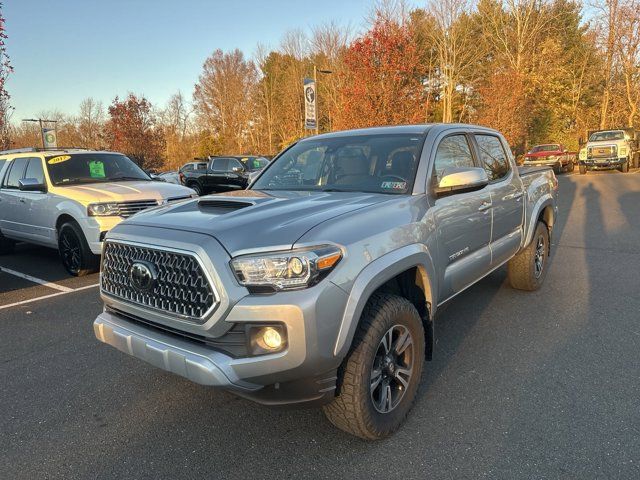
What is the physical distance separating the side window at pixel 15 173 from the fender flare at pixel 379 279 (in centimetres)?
763

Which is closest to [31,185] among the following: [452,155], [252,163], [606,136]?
[452,155]

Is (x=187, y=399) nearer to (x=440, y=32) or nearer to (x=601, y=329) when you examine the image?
(x=601, y=329)

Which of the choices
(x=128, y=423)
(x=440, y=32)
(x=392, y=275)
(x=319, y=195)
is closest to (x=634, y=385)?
(x=392, y=275)

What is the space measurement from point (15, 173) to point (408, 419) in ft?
26.8

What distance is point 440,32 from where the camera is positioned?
3175 cm

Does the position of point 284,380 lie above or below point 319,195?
below

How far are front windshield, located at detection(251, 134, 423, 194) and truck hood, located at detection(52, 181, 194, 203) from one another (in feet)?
10.6

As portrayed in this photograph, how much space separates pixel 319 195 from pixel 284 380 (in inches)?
55.1

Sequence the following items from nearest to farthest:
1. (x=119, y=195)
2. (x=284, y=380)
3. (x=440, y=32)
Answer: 1. (x=284, y=380)
2. (x=119, y=195)
3. (x=440, y=32)

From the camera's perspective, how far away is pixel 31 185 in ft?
23.3

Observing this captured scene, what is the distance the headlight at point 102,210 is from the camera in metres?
6.42

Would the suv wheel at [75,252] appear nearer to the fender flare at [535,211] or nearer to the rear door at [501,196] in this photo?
the rear door at [501,196]

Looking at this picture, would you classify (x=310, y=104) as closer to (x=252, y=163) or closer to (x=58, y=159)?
(x=252, y=163)

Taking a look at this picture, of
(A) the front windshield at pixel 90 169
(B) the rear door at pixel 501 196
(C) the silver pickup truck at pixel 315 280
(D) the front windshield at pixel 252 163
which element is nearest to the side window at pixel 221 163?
(D) the front windshield at pixel 252 163
